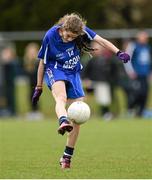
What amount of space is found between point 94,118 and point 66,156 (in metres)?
12.2

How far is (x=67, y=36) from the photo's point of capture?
35.7 feet

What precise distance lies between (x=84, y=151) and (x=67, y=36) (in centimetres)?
306

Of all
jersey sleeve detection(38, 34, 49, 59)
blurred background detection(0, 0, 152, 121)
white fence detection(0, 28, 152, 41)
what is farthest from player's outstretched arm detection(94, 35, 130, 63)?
white fence detection(0, 28, 152, 41)

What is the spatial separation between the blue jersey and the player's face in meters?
0.08

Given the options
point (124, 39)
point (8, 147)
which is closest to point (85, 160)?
point (8, 147)

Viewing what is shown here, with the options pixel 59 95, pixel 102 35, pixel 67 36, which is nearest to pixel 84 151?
pixel 59 95

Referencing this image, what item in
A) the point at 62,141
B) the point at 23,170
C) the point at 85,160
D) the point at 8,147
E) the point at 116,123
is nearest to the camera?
the point at 23,170

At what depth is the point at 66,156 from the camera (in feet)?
36.2

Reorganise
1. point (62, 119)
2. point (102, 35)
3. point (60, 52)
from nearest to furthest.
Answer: point (62, 119) < point (60, 52) < point (102, 35)

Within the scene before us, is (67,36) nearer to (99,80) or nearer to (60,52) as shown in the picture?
(60,52)

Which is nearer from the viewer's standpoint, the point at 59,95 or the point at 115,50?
the point at 59,95

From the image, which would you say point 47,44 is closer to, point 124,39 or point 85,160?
point 85,160

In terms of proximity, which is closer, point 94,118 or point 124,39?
point 94,118

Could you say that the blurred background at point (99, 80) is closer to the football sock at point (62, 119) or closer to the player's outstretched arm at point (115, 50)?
the player's outstretched arm at point (115, 50)
